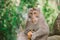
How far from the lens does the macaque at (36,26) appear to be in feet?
9.38

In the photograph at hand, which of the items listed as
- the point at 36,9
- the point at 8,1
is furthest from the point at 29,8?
the point at 8,1

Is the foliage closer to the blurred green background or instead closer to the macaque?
the blurred green background

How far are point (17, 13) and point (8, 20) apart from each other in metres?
0.16

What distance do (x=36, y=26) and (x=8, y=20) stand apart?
417 millimetres

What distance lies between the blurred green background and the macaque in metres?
0.08

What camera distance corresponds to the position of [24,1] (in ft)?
9.82

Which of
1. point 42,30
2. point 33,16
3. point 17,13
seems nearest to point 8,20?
point 17,13

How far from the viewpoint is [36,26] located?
2893mm

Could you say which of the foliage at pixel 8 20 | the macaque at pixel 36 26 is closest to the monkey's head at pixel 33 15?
the macaque at pixel 36 26

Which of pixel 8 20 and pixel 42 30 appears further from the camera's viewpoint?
pixel 8 20

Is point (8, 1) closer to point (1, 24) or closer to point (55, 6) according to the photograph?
point (1, 24)

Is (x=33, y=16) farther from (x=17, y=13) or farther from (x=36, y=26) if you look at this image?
(x=17, y=13)

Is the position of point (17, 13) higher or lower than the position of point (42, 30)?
higher

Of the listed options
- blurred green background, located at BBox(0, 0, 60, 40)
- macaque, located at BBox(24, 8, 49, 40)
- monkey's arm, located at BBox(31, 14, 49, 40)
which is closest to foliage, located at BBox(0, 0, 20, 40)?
blurred green background, located at BBox(0, 0, 60, 40)
